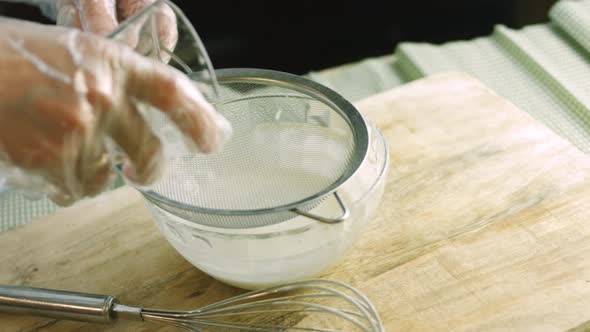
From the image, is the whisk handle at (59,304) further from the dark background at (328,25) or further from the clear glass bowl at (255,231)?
the dark background at (328,25)

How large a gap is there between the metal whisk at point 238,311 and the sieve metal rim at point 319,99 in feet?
0.37

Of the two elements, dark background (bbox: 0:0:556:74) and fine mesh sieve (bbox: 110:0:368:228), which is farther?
dark background (bbox: 0:0:556:74)

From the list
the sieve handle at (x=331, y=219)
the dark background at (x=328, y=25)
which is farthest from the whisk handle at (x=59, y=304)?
the dark background at (x=328, y=25)

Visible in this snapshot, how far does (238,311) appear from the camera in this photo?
0.70 m

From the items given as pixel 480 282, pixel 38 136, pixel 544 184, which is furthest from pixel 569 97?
pixel 38 136

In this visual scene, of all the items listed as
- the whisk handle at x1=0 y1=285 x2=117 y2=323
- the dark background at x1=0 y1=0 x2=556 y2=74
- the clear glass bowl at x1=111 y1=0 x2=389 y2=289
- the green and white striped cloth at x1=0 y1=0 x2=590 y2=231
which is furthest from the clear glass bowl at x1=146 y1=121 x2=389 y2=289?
the dark background at x1=0 y1=0 x2=556 y2=74

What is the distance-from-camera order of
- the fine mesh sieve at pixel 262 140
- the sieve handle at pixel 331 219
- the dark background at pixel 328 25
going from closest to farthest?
1. the sieve handle at pixel 331 219
2. the fine mesh sieve at pixel 262 140
3. the dark background at pixel 328 25

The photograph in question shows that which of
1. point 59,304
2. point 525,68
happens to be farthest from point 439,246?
point 525,68

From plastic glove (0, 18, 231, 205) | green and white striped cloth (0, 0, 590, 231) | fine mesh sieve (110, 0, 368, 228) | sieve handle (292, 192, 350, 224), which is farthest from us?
green and white striped cloth (0, 0, 590, 231)

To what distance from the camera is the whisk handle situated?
2.17 ft

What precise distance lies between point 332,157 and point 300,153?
0.06 meters

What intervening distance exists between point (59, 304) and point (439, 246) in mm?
462

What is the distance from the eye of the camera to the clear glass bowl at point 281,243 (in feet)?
2.02

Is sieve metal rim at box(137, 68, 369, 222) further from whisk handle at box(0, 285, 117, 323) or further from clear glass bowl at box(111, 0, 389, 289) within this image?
whisk handle at box(0, 285, 117, 323)
